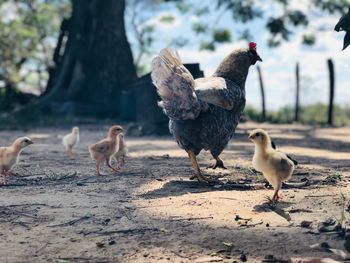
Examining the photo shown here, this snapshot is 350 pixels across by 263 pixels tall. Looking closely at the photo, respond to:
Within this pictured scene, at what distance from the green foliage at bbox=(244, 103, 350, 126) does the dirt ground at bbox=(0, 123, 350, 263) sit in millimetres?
13852

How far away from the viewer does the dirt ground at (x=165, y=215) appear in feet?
12.4

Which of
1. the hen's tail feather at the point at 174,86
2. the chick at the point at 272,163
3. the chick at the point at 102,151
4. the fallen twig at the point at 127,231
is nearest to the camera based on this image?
the fallen twig at the point at 127,231

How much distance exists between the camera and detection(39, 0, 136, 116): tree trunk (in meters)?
19.7

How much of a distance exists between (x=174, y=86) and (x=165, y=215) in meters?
1.86

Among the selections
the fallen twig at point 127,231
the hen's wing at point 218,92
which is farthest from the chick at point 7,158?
the fallen twig at point 127,231

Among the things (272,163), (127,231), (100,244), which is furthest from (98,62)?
(100,244)

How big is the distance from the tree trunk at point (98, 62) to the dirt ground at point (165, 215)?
12159mm

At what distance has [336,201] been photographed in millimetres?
4969

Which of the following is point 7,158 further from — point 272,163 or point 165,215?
point 272,163

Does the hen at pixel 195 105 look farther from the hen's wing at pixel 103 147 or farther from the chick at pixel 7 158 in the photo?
the chick at pixel 7 158

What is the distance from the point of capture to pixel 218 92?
615 cm

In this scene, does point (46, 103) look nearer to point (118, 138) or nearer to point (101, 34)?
point (101, 34)

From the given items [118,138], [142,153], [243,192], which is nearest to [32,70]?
[142,153]

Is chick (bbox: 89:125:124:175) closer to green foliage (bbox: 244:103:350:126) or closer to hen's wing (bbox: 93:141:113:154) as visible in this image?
hen's wing (bbox: 93:141:113:154)
